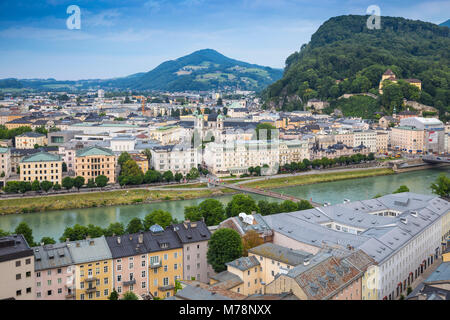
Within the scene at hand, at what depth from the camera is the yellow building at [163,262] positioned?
20.9 ft

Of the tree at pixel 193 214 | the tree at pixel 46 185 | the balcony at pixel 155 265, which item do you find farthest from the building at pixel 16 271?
the tree at pixel 46 185

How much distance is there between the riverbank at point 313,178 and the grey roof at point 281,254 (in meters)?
8.37

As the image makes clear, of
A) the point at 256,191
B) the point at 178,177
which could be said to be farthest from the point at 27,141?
the point at 256,191

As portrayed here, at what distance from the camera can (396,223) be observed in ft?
24.9

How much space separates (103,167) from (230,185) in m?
4.06

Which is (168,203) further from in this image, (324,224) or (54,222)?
(324,224)

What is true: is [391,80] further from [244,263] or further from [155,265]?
[155,265]

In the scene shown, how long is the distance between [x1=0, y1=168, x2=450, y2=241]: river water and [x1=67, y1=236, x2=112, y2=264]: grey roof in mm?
3352

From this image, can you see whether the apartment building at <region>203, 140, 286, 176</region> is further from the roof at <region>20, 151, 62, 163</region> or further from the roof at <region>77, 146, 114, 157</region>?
the roof at <region>20, 151, 62, 163</region>

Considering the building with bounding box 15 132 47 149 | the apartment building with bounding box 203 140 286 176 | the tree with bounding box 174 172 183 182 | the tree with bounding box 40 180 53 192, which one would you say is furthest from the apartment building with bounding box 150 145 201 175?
the building with bounding box 15 132 47 149

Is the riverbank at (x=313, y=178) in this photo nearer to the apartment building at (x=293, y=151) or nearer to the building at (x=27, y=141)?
the apartment building at (x=293, y=151)

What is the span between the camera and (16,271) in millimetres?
5199
